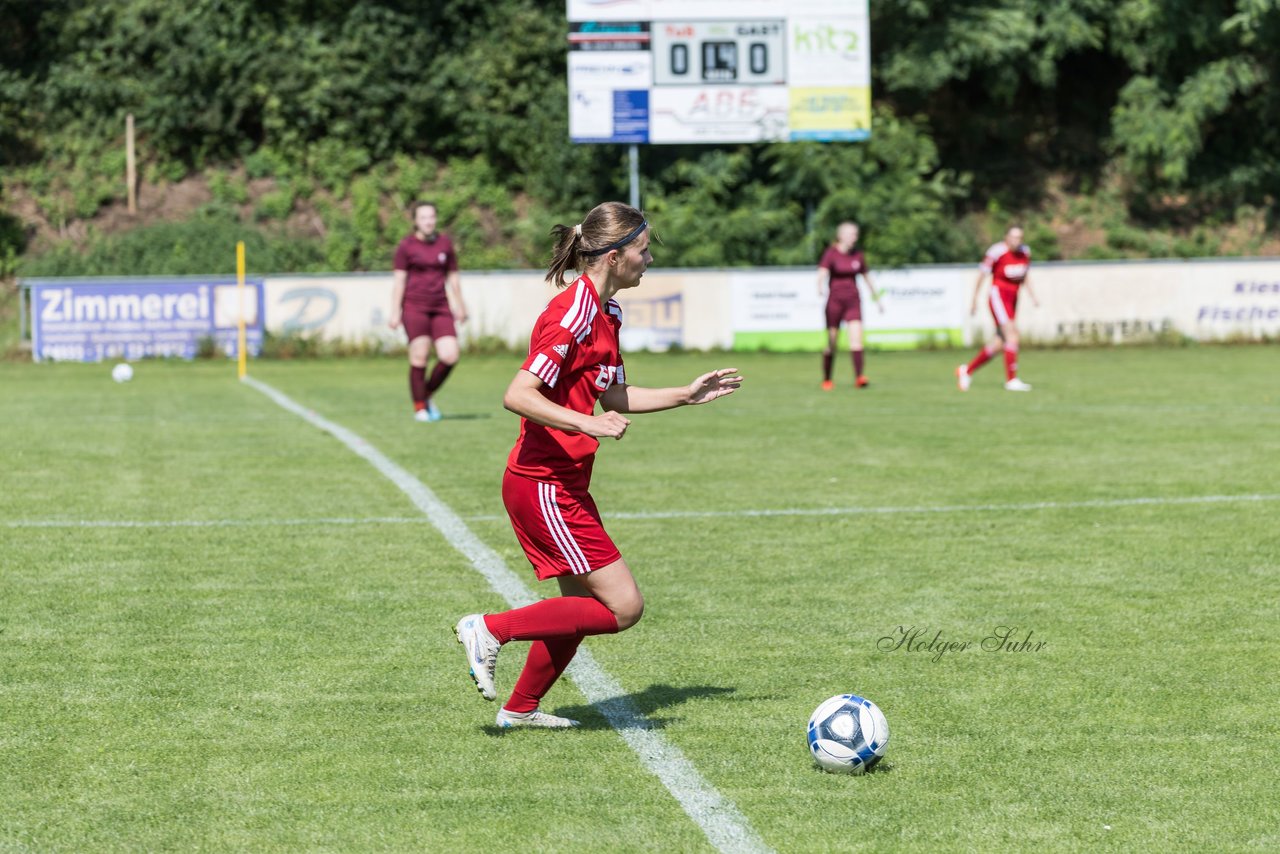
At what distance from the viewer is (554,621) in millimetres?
5047

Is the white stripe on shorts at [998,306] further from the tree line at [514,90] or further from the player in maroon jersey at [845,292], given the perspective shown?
the tree line at [514,90]

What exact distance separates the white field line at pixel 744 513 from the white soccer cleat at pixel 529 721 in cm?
418

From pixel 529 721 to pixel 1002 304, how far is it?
15199 mm

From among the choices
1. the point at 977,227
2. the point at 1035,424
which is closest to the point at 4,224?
the point at 977,227

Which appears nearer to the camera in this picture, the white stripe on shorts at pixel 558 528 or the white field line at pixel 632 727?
the white field line at pixel 632 727

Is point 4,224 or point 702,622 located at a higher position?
→ point 4,224

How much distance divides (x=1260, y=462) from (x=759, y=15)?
20.3 metres

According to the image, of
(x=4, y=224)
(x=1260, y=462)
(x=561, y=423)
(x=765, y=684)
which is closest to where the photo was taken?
(x=561, y=423)

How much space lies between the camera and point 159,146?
3722 cm

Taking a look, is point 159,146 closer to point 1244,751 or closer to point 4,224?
point 4,224

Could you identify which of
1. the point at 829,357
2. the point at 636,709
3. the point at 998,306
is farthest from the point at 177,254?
the point at 636,709

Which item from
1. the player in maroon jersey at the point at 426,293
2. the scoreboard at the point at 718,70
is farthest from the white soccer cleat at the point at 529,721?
the scoreboard at the point at 718,70

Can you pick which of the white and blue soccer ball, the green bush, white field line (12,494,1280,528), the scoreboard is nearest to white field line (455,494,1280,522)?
white field line (12,494,1280,528)

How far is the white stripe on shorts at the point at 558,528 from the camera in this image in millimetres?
4949
